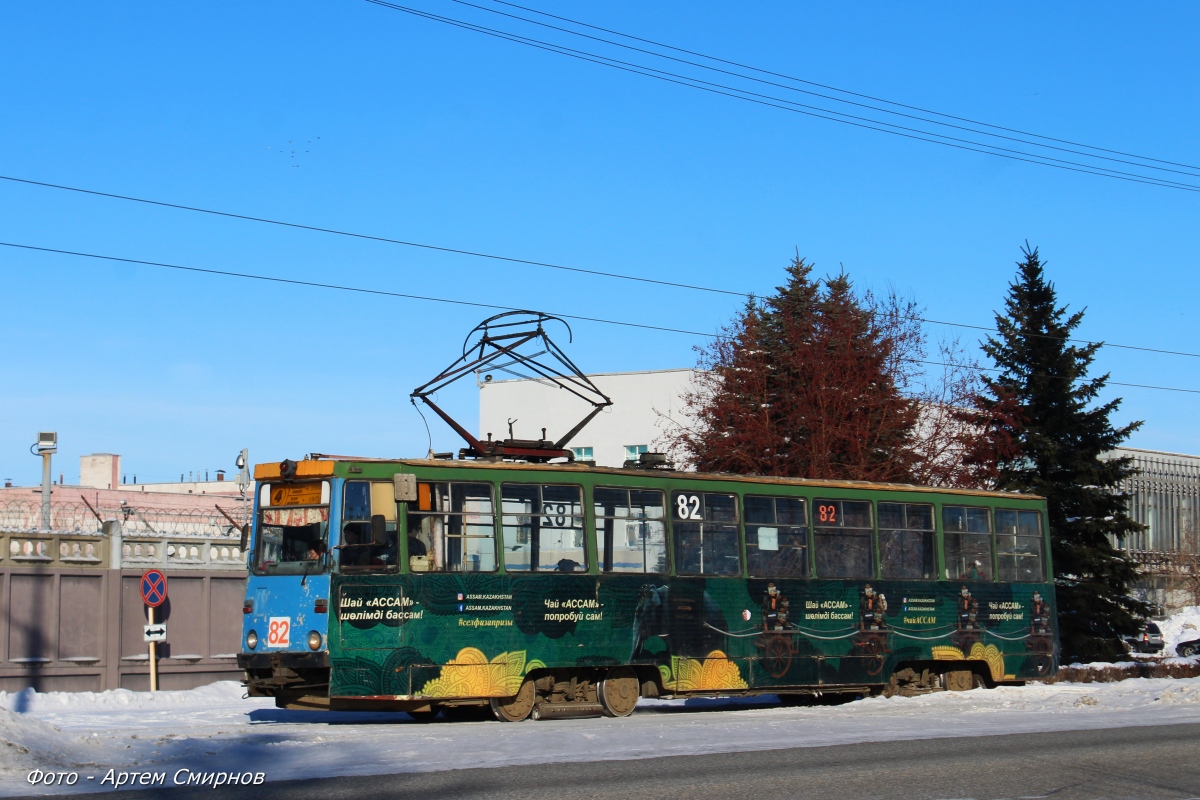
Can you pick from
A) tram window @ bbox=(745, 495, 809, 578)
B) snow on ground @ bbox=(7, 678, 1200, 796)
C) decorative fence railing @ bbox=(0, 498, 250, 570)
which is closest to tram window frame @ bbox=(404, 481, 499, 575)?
snow on ground @ bbox=(7, 678, 1200, 796)

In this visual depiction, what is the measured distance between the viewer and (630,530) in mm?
17969

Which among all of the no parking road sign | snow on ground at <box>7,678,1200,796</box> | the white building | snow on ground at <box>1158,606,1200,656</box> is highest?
the white building

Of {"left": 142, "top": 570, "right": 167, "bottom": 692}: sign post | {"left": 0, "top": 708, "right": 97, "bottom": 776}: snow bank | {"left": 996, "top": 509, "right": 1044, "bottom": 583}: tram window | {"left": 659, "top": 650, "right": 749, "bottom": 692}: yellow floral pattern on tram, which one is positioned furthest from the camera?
{"left": 142, "top": 570, "right": 167, "bottom": 692}: sign post

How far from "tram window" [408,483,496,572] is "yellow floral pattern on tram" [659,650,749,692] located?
3.03 meters

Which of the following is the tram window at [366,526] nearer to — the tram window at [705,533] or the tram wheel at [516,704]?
the tram wheel at [516,704]

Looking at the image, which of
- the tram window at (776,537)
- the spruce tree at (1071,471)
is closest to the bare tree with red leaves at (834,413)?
the spruce tree at (1071,471)

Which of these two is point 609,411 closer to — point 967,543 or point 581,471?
point 967,543

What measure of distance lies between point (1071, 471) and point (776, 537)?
748 inches

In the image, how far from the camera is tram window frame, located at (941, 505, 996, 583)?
70.2 feet

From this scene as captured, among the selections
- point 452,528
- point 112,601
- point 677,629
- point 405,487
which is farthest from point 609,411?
point 405,487

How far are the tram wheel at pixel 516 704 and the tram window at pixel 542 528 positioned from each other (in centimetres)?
145

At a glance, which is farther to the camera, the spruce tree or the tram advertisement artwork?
the spruce tree

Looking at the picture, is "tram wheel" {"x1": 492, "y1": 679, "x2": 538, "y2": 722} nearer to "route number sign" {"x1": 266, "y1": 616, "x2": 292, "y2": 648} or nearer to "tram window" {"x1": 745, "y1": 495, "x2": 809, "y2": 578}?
"route number sign" {"x1": 266, "y1": 616, "x2": 292, "y2": 648}

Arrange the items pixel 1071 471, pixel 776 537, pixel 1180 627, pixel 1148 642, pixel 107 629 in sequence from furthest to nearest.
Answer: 1. pixel 1180 627
2. pixel 1148 642
3. pixel 1071 471
4. pixel 107 629
5. pixel 776 537
